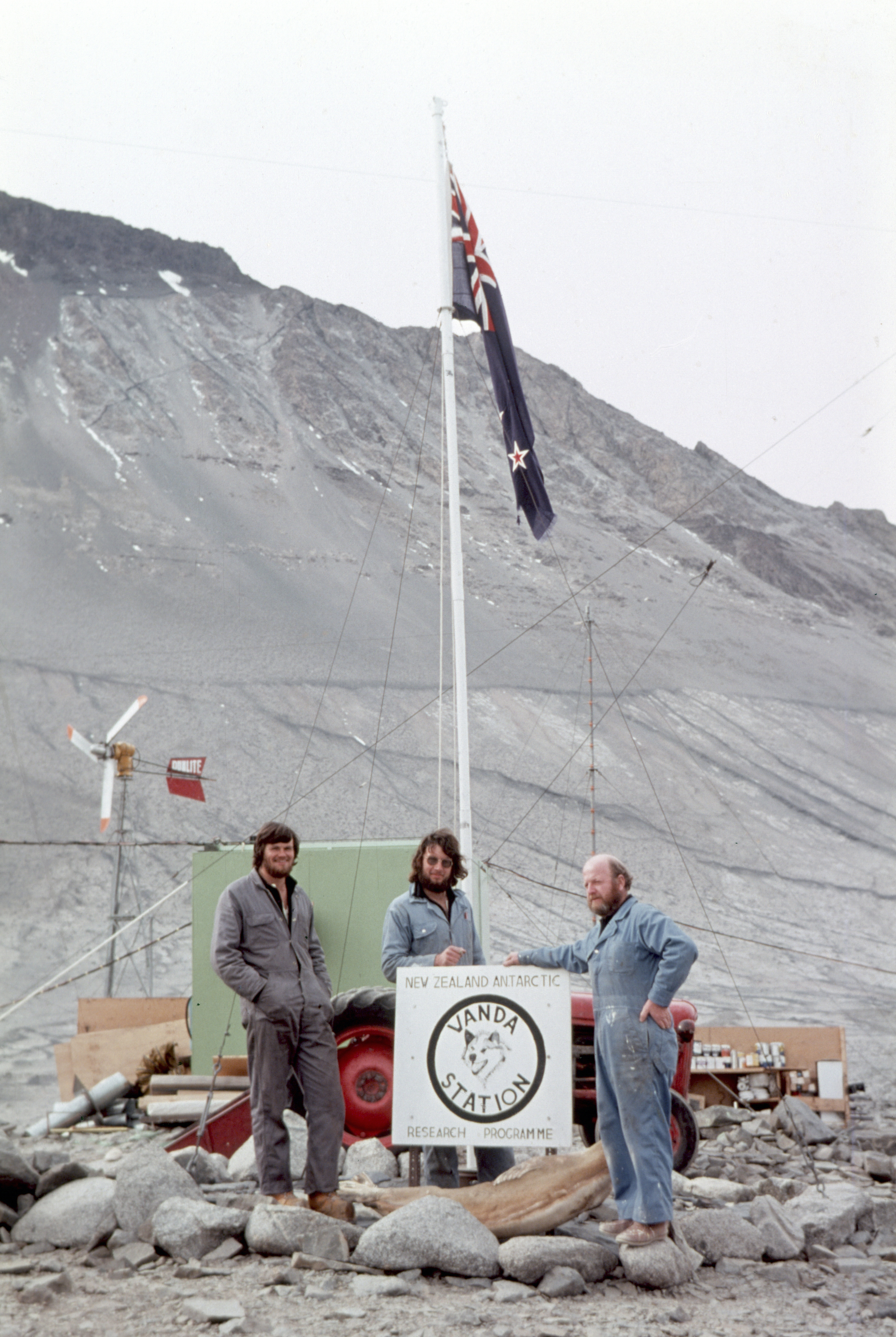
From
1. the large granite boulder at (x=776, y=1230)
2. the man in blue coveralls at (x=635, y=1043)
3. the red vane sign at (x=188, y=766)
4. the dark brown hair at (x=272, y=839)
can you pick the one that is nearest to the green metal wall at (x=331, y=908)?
the large granite boulder at (x=776, y=1230)

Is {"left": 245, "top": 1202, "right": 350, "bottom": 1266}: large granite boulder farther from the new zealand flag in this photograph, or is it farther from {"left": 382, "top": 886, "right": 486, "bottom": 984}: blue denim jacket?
the new zealand flag

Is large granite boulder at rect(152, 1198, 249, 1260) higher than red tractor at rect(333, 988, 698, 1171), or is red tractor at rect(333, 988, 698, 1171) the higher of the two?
red tractor at rect(333, 988, 698, 1171)

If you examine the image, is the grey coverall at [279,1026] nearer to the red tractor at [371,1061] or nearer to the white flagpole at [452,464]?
the red tractor at [371,1061]

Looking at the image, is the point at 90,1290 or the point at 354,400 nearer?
the point at 90,1290

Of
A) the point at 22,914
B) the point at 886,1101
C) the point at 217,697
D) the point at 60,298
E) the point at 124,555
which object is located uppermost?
the point at 60,298

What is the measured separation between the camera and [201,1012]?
11.8m

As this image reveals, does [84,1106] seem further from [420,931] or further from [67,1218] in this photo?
[420,931]

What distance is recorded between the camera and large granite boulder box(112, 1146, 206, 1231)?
5.55m

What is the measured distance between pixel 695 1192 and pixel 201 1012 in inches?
222

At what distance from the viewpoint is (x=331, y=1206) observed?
5719mm

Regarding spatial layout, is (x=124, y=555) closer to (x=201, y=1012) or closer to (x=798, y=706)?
(x=798, y=706)

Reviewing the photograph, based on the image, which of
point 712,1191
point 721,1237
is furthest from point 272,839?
point 712,1191

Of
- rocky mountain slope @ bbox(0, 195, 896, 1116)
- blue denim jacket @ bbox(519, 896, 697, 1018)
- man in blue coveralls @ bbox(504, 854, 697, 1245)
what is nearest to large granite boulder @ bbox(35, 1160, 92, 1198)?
man in blue coveralls @ bbox(504, 854, 697, 1245)

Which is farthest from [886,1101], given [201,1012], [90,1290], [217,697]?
[217,697]
